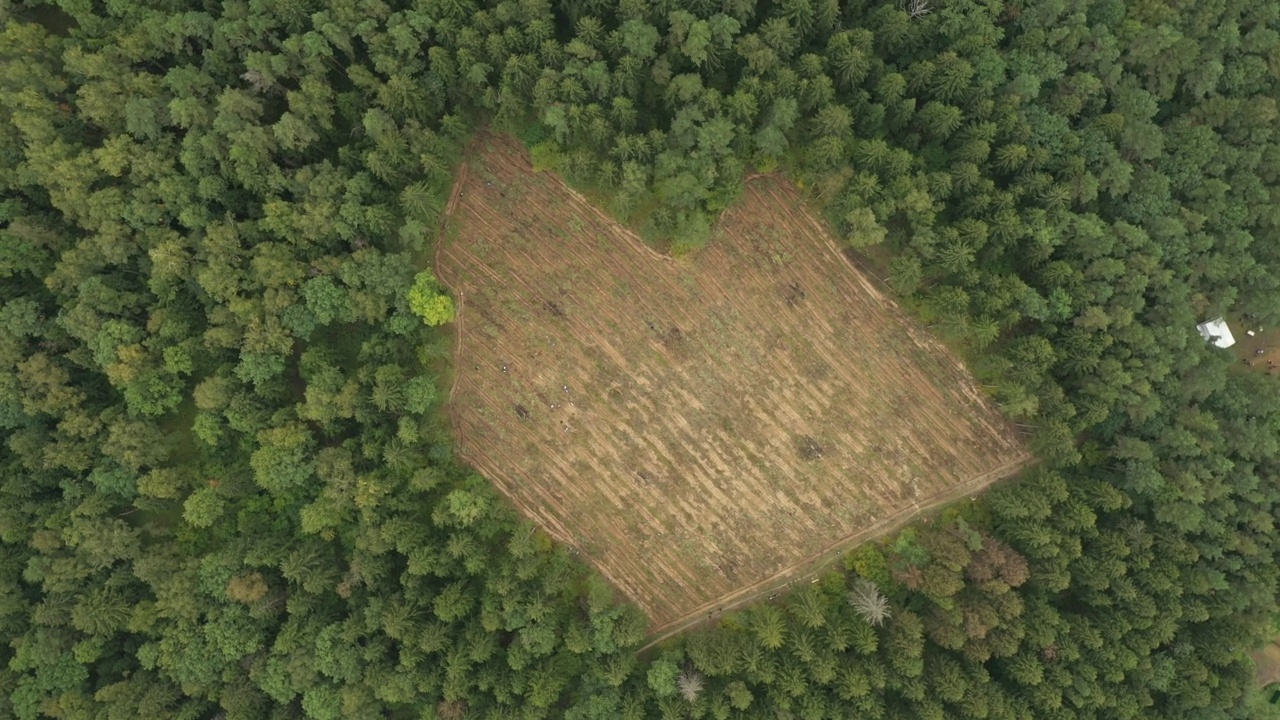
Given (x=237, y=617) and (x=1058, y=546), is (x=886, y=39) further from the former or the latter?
(x=237, y=617)

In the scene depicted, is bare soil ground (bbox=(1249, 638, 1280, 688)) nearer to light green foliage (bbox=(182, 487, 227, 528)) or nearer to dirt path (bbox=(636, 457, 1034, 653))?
dirt path (bbox=(636, 457, 1034, 653))

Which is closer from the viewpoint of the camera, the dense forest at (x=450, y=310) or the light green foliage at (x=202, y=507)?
the dense forest at (x=450, y=310)

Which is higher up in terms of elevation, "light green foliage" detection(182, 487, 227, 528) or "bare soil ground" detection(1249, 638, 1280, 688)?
"bare soil ground" detection(1249, 638, 1280, 688)

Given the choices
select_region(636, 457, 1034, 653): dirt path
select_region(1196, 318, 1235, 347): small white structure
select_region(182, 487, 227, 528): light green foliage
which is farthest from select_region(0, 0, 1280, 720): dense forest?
select_region(636, 457, 1034, 653): dirt path

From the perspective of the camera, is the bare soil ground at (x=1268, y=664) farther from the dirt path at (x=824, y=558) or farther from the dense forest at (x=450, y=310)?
the dirt path at (x=824, y=558)

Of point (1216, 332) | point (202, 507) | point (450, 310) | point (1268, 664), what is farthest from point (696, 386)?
point (1268, 664)

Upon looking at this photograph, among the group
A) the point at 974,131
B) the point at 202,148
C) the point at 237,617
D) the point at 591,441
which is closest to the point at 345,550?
the point at 237,617

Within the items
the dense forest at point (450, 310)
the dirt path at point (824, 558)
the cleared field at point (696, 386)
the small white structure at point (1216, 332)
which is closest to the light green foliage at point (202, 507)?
the dense forest at point (450, 310)
